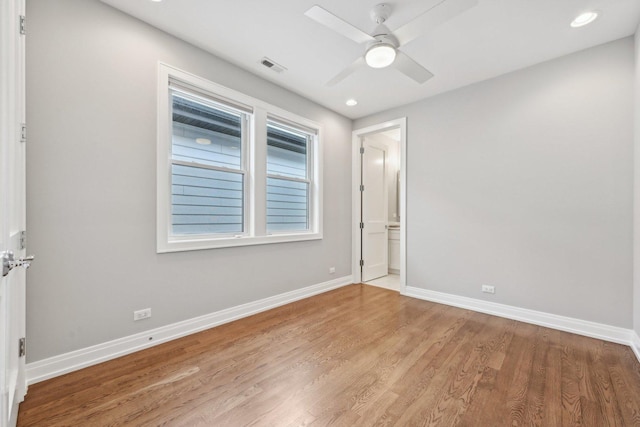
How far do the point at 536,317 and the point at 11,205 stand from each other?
4.38 metres

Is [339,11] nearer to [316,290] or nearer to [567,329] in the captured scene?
[316,290]

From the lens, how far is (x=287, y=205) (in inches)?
150

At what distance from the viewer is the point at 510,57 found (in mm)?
2838

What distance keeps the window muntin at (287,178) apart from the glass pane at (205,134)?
51 centimetres

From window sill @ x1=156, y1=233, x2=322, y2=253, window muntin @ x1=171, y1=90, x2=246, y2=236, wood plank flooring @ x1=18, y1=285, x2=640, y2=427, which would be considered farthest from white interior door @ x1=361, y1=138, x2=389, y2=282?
window muntin @ x1=171, y1=90, x2=246, y2=236

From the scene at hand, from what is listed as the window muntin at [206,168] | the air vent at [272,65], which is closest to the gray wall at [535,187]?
the air vent at [272,65]

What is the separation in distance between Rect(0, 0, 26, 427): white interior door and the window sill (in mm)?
952

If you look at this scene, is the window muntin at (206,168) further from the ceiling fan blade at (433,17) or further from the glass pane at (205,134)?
the ceiling fan blade at (433,17)

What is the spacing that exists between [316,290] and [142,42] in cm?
345

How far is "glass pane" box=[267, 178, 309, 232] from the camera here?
360 centimetres

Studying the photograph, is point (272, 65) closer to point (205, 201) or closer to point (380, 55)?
point (380, 55)

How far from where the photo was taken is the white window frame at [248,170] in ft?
8.14

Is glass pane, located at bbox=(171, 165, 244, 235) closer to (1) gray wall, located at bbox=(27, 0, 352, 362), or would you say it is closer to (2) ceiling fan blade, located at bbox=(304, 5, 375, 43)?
(1) gray wall, located at bbox=(27, 0, 352, 362)

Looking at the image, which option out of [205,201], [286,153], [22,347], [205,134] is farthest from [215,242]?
[286,153]
